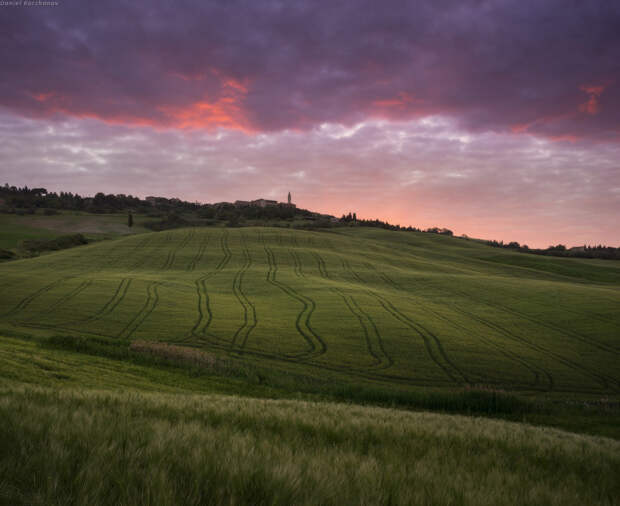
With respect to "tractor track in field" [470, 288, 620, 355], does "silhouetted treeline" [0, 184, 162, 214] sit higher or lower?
higher

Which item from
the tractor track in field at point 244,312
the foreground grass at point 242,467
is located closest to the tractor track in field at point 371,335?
the tractor track in field at point 244,312

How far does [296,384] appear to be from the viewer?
47.4ft

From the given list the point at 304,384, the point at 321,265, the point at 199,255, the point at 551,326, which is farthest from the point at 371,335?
the point at 199,255

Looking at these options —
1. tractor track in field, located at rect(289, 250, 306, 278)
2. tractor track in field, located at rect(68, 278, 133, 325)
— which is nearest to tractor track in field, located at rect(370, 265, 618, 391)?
tractor track in field, located at rect(289, 250, 306, 278)

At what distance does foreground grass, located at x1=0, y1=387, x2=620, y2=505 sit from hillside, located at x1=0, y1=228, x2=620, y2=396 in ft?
44.5

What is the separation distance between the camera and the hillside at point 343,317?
62.5 ft

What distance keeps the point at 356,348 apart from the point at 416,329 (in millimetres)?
6043

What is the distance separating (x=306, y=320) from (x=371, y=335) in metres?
5.18

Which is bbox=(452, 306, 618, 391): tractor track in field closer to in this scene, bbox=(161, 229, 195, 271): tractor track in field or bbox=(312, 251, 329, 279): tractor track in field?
bbox=(312, 251, 329, 279): tractor track in field

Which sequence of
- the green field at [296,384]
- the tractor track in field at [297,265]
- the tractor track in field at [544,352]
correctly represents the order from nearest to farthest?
1. the green field at [296,384]
2. the tractor track in field at [544,352]
3. the tractor track in field at [297,265]

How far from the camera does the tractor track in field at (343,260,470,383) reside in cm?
1839

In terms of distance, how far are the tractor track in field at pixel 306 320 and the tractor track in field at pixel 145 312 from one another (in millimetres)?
9996

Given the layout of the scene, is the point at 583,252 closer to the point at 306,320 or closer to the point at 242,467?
the point at 306,320

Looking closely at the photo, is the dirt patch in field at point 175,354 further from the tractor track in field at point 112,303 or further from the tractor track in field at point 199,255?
the tractor track in field at point 199,255
